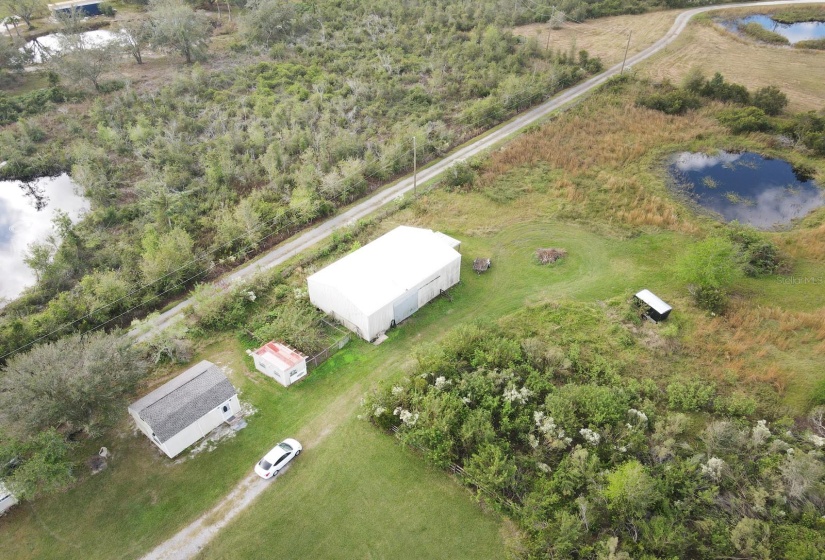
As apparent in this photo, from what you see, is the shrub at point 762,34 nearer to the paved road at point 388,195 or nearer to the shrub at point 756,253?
the paved road at point 388,195

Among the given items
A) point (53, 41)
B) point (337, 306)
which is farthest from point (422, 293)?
point (53, 41)

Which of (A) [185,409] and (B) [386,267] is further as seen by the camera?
(B) [386,267]

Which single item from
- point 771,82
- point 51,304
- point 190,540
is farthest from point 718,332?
point 771,82

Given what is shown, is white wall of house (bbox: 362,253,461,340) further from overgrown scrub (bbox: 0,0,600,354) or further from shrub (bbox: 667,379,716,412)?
shrub (bbox: 667,379,716,412)

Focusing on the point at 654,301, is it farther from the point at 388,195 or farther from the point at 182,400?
the point at 182,400

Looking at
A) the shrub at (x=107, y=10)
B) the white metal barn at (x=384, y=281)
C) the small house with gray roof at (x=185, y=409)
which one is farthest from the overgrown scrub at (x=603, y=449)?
the shrub at (x=107, y=10)
